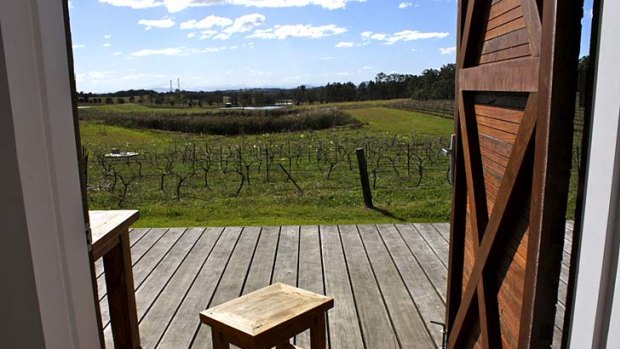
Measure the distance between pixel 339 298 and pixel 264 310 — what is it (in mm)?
1117

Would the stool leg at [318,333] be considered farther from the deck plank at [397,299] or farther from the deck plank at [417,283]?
the deck plank at [417,283]

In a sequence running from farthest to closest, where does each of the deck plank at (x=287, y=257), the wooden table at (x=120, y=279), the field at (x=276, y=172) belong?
1. the field at (x=276, y=172)
2. the deck plank at (x=287, y=257)
3. the wooden table at (x=120, y=279)

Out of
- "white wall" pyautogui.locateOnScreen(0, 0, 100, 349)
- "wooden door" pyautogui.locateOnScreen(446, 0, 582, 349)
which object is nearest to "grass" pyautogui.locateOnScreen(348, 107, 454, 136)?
"wooden door" pyautogui.locateOnScreen(446, 0, 582, 349)

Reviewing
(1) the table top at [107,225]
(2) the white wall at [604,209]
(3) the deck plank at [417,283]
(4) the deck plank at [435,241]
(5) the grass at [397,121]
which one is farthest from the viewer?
(5) the grass at [397,121]

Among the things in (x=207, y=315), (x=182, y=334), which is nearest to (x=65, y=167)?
(x=207, y=315)

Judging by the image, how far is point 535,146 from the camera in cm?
105

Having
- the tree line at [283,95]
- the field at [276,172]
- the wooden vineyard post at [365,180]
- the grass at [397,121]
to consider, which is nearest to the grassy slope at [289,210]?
the field at [276,172]

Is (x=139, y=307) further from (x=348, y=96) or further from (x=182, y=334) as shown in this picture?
(x=348, y=96)

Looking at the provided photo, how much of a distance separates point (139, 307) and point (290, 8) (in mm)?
8894

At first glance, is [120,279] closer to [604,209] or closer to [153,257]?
[153,257]

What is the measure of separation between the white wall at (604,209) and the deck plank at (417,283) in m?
1.54

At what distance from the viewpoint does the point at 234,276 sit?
301 cm

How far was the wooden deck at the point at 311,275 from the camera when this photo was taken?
2.30 meters

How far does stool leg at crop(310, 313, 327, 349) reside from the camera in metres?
1.70
